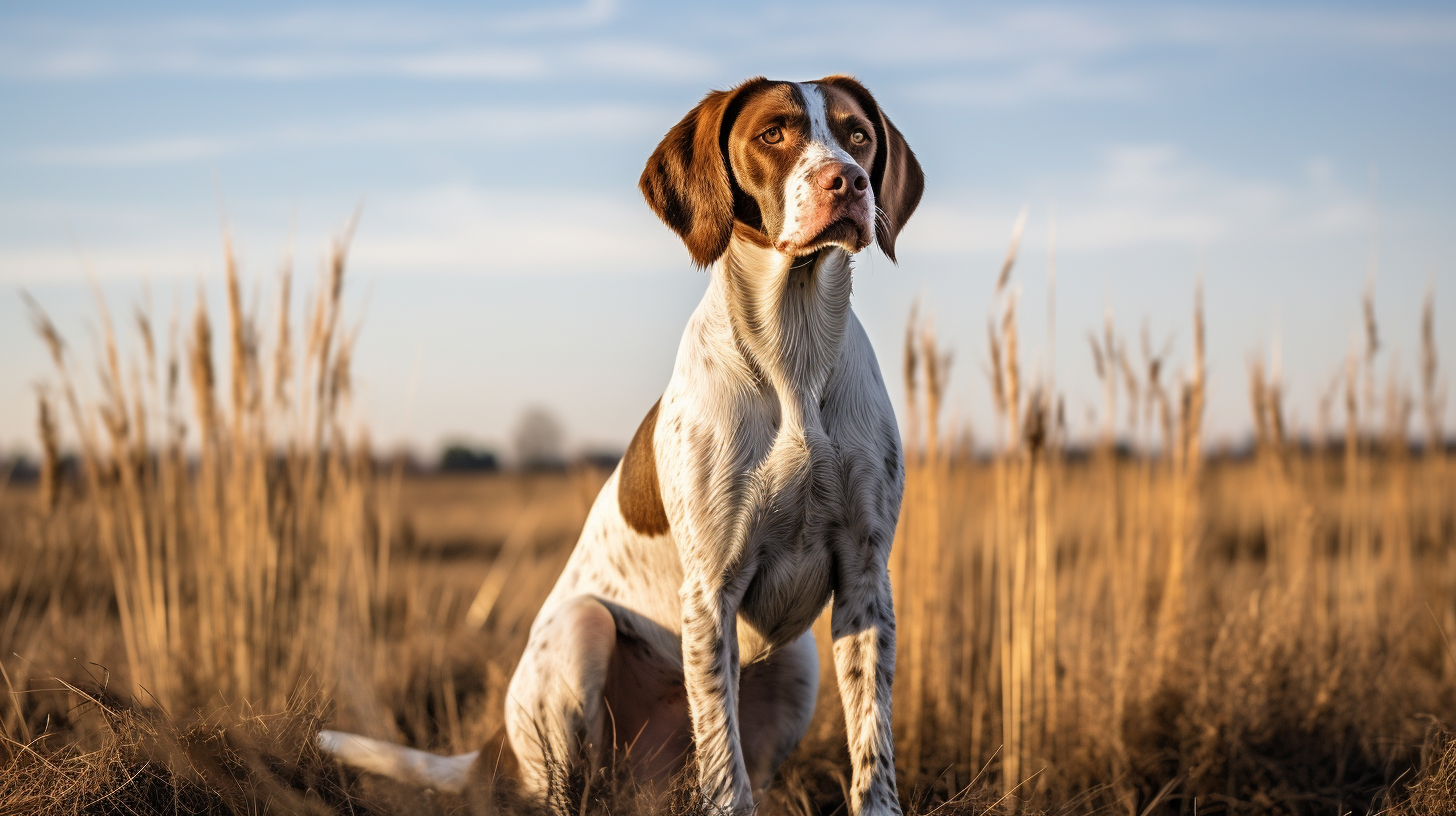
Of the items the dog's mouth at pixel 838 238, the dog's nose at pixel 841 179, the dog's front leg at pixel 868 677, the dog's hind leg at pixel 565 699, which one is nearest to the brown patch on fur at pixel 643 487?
the dog's hind leg at pixel 565 699

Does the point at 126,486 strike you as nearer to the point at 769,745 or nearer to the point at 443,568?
the point at 769,745

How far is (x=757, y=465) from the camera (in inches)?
85.3

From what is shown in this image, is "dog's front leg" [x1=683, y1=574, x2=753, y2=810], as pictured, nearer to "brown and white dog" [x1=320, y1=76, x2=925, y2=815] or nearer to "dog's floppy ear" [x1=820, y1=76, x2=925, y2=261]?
"brown and white dog" [x1=320, y1=76, x2=925, y2=815]

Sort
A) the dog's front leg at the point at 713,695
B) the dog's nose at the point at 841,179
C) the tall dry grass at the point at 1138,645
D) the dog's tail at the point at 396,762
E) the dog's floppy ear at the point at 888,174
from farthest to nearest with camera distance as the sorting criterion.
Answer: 1. the tall dry grass at the point at 1138,645
2. the dog's tail at the point at 396,762
3. the dog's floppy ear at the point at 888,174
4. the dog's front leg at the point at 713,695
5. the dog's nose at the point at 841,179

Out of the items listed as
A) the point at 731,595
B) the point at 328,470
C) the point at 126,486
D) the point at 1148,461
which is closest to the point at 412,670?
the point at 328,470

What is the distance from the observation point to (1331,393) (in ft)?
15.4

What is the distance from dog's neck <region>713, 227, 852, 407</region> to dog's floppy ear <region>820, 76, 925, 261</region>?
123mm

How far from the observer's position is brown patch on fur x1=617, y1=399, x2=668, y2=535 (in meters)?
2.39

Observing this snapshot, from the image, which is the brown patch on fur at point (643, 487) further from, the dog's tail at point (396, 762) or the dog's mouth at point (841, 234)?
the dog's tail at point (396, 762)

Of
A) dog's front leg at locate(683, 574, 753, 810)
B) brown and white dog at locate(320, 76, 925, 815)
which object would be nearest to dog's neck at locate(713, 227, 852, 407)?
brown and white dog at locate(320, 76, 925, 815)

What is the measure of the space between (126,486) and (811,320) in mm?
2840

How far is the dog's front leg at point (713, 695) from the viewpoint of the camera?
2139 mm

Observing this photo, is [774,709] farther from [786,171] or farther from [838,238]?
[786,171]

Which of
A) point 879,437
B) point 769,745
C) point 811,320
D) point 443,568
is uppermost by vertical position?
point 811,320
